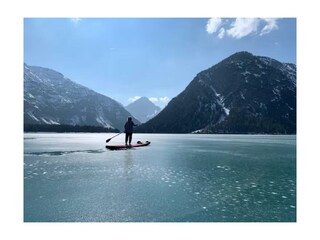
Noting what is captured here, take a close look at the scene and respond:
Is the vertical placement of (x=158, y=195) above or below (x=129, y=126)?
below

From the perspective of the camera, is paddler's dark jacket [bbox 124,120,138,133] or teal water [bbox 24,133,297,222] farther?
paddler's dark jacket [bbox 124,120,138,133]

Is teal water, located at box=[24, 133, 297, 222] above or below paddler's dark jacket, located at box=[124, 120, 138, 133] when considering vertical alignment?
below

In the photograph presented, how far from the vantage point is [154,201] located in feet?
39.2

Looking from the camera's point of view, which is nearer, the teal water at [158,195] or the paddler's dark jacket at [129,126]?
the teal water at [158,195]

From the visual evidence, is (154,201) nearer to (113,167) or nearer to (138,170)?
(138,170)

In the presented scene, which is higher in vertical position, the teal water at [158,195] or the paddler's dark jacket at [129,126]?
the paddler's dark jacket at [129,126]

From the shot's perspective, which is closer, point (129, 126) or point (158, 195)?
point (158, 195)

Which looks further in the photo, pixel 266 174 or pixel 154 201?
pixel 266 174
